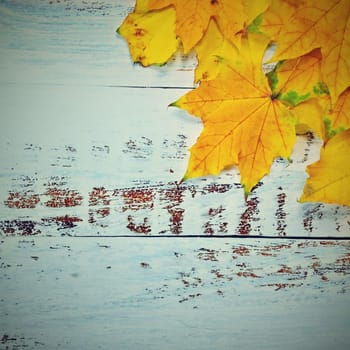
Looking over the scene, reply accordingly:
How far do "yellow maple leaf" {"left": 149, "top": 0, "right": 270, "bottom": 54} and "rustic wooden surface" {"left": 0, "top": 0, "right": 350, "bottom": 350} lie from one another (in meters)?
0.06

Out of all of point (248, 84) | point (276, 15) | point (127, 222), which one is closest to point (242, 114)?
point (248, 84)

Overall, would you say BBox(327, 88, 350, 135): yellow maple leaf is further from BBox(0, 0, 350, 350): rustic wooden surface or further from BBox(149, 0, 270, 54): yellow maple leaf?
BBox(149, 0, 270, 54): yellow maple leaf

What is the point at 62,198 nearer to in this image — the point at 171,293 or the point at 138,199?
the point at 138,199

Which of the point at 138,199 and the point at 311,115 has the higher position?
the point at 311,115

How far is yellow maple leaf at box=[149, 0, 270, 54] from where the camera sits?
61cm

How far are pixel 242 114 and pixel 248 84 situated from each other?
50 mm

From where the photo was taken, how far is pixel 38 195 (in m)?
0.70

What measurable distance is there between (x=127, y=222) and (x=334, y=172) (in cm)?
38

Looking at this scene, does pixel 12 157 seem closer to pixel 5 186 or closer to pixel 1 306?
pixel 5 186

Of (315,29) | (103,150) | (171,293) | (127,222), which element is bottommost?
(171,293)

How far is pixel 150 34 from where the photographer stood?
638 mm

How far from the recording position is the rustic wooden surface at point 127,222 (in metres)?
0.68

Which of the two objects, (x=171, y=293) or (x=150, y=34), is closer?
(x=150, y=34)

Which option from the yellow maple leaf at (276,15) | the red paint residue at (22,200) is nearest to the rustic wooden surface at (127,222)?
the red paint residue at (22,200)
